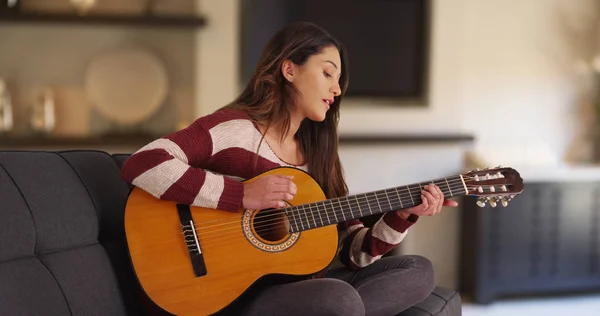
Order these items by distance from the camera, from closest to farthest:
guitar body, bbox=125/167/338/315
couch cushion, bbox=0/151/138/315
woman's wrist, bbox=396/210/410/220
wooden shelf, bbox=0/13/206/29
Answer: couch cushion, bbox=0/151/138/315, guitar body, bbox=125/167/338/315, woman's wrist, bbox=396/210/410/220, wooden shelf, bbox=0/13/206/29

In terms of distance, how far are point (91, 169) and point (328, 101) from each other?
607mm

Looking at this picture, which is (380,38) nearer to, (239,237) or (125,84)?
(125,84)

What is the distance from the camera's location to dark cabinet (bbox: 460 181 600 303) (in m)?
3.71

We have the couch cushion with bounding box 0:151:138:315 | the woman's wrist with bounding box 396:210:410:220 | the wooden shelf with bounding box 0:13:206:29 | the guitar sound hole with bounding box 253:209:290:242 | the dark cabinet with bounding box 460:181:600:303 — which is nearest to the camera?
the couch cushion with bounding box 0:151:138:315

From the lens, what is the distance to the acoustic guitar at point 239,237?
153 cm

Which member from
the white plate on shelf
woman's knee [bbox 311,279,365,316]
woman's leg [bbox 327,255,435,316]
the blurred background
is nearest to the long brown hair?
woman's leg [bbox 327,255,435,316]

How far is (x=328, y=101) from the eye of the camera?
1.83 m

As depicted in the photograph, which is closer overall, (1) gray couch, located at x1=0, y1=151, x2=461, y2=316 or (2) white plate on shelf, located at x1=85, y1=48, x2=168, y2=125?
(1) gray couch, located at x1=0, y1=151, x2=461, y2=316

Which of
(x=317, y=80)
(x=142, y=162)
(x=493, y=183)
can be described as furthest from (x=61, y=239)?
(x=493, y=183)

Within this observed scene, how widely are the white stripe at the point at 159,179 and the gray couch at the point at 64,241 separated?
16cm

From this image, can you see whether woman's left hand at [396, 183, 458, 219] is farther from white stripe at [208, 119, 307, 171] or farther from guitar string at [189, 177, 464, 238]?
white stripe at [208, 119, 307, 171]

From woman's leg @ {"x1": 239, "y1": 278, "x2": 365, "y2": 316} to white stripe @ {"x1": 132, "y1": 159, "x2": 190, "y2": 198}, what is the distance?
1.01 feet

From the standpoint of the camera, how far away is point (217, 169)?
1721 mm

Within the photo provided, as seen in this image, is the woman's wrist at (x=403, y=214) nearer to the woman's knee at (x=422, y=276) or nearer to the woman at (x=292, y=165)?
the woman at (x=292, y=165)
